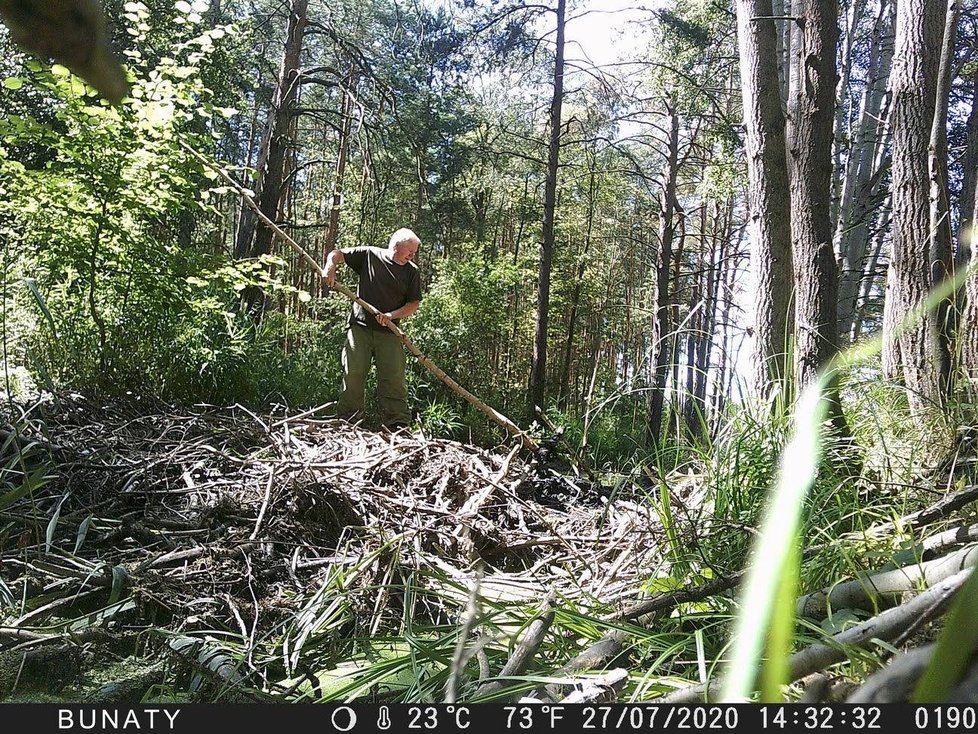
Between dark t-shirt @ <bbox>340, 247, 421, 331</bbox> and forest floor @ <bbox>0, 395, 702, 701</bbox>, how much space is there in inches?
62.0

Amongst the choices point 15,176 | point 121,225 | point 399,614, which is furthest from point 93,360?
point 399,614

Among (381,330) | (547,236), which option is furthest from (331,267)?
(547,236)

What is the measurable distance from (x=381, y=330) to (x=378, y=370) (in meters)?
0.35

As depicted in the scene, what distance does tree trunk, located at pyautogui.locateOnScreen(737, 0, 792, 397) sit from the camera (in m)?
3.56

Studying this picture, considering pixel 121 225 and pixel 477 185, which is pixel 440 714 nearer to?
pixel 121 225

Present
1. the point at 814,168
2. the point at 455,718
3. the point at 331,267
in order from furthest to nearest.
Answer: the point at 331,267 → the point at 814,168 → the point at 455,718

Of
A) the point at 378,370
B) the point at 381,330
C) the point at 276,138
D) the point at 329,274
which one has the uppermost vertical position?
the point at 276,138

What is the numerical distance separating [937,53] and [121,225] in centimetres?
548

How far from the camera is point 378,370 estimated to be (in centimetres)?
645

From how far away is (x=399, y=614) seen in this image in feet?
9.13

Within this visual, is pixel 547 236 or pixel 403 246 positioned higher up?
pixel 547 236

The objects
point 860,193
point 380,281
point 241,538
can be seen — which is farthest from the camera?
point 860,193

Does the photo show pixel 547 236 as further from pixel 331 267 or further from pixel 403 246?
pixel 331 267

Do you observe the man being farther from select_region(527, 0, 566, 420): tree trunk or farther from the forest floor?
select_region(527, 0, 566, 420): tree trunk
